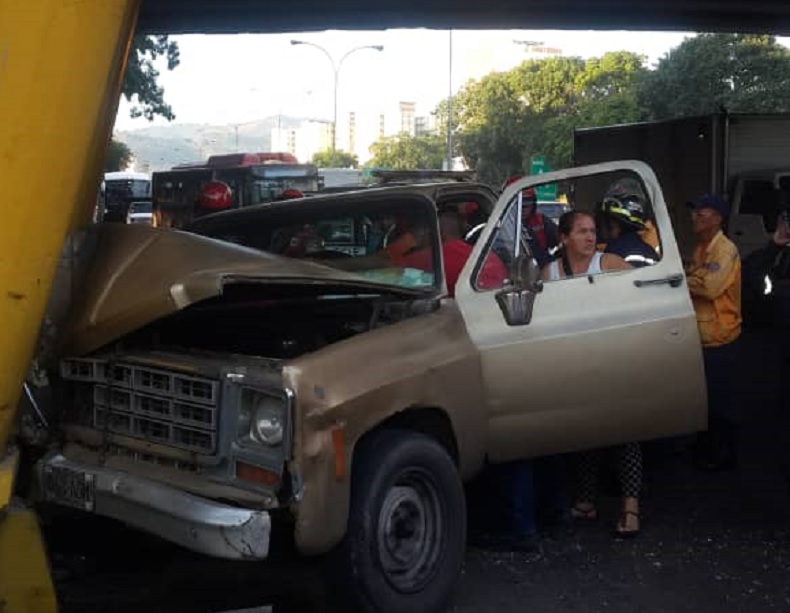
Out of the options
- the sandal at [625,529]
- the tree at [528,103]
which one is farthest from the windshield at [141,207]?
the tree at [528,103]

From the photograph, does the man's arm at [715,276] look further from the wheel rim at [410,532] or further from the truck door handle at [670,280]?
the wheel rim at [410,532]

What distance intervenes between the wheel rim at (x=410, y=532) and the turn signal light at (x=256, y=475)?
57 cm

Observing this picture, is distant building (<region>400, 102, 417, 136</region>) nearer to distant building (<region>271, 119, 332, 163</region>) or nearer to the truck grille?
distant building (<region>271, 119, 332, 163</region>)

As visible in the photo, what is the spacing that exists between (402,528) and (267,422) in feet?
2.86

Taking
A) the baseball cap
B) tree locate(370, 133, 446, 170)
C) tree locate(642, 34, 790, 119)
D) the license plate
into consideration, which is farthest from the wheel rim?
tree locate(370, 133, 446, 170)

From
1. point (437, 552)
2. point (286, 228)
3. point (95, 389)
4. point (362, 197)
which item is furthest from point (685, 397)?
point (95, 389)

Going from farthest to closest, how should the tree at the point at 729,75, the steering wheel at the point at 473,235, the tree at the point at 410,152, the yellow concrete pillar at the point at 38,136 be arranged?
the tree at the point at 410,152 < the tree at the point at 729,75 < the steering wheel at the point at 473,235 < the yellow concrete pillar at the point at 38,136

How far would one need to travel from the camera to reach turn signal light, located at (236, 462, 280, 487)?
3891 millimetres

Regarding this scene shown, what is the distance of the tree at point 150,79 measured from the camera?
2656cm

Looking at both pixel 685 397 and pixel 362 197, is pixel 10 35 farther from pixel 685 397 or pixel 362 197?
pixel 685 397

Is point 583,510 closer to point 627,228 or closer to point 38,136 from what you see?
point 627,228

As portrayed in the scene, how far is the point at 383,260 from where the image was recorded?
536 cm

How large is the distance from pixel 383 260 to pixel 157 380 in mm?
1522

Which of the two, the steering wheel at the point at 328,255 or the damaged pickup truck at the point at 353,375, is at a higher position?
the steering wheel at the point at 328,255
